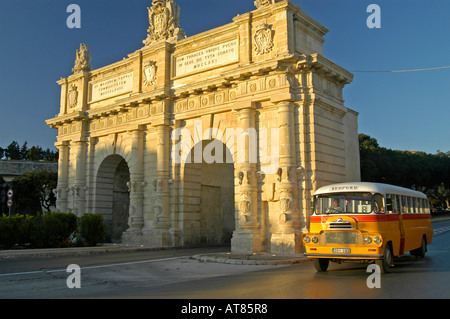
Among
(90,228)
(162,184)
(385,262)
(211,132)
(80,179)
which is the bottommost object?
(385,262)

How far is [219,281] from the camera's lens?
9875 millimetres

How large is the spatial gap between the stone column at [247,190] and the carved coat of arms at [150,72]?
6593mm

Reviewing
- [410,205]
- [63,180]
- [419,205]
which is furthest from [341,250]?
[63,180]

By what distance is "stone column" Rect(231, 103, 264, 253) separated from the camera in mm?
16922

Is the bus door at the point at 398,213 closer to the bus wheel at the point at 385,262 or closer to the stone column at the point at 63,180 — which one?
the bus wheel at the point at 385,262

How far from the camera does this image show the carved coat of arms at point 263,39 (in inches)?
701

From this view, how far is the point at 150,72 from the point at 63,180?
1014cm

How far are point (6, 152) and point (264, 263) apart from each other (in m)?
70.5

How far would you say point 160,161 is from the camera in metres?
21.4

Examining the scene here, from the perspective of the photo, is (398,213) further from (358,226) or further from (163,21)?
(163,21)

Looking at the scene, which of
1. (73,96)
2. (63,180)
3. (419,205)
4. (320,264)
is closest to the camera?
(320,264)

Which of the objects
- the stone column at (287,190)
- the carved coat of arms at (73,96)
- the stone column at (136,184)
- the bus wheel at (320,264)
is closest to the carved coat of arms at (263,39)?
the stone column at (287,190)
